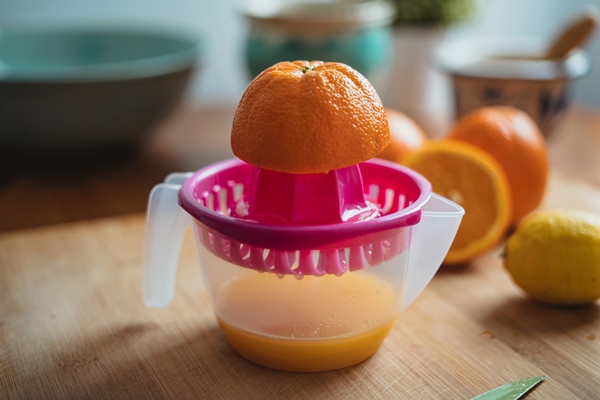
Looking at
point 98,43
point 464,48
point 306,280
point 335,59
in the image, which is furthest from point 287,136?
point 98,43

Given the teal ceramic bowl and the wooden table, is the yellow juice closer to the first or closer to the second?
the wooden table

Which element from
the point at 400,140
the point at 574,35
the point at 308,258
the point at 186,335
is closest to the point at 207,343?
the point at 186,335

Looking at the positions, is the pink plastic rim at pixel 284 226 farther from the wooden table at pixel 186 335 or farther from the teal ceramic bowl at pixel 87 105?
the teal ceramic bowl at pixel 87 105

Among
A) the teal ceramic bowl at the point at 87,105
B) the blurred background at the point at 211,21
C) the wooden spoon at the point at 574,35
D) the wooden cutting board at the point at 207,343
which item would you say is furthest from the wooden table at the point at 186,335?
the blurred background at the point at 211,21

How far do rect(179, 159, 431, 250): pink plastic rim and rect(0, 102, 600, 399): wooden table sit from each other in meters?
0.13

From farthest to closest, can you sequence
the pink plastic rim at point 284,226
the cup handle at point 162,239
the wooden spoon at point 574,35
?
1. the wooden spoon at point 574,35
2. the cup handle at point 162,239
3. the pink plastic rim at point 284,226

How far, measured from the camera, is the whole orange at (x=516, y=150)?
84cm

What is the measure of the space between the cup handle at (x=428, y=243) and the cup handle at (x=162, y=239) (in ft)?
0.72

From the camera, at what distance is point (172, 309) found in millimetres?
698

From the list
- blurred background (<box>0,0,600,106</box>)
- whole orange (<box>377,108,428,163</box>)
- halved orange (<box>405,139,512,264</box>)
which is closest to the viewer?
halved orange (<box>405,139,512,264</box>)

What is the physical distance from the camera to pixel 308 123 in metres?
0.52

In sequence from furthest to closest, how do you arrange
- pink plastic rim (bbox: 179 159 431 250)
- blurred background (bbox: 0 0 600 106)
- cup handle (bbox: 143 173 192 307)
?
blurred background (bbox: 0 0 600 106) < cup handle (bbox: 143 173 192 307) < pink plastic rim (bbox: 179 159 431 250)

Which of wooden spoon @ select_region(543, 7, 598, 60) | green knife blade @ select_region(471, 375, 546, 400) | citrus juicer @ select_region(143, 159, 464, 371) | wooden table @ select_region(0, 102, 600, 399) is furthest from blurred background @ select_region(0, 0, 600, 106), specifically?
green knife blade @ select_region(471, 375, 546, 400)

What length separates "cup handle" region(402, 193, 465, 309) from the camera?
0.59 m
